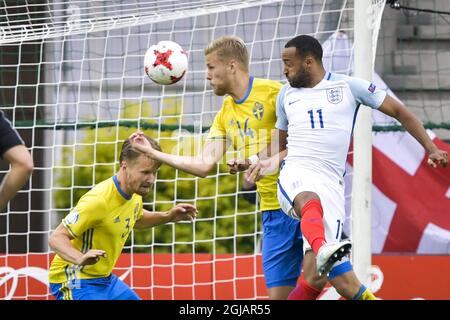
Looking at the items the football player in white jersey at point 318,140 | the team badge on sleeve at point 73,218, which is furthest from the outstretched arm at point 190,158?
the team badge on sleeve at point 73,218

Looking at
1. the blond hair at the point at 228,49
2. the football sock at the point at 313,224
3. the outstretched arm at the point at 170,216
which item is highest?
the blond hair at the point at 228,49

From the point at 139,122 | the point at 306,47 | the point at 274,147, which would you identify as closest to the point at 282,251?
the point at 274,147

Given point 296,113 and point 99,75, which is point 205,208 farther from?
point 296,113

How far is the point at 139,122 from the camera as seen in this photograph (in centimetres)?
898

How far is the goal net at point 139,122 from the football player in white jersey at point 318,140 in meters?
1.75

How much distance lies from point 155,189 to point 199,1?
1.72 metres

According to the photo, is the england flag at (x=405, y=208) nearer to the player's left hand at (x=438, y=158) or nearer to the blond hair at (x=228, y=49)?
the blond hair at (x=228, y=49)

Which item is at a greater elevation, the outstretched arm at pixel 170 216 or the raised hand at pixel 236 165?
the raised hand at pixel 236 165

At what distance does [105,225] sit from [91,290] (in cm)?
44

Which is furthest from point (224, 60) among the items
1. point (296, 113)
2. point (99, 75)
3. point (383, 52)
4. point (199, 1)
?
point (383, 52)

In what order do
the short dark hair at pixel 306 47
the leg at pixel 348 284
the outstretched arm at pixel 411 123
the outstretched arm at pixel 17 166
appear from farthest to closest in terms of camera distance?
the short dark hair at pixel 306 47
the outstretched arm at pixel 411 123
the leg at pixel 348 284
the outstretched arm at pixel 17 166

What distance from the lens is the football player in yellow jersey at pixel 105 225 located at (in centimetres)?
669

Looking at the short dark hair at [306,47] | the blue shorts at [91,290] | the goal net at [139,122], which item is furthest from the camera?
the goal net at [139,122]

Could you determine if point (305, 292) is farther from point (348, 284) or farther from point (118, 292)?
point (118, 292)
